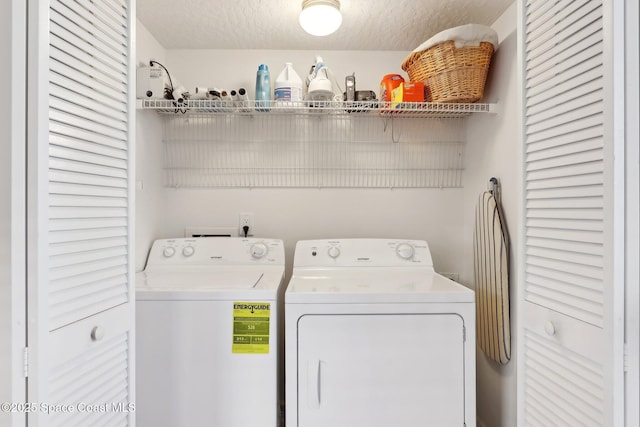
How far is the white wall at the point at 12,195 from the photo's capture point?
0.78 metres

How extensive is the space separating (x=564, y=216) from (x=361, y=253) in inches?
47.5

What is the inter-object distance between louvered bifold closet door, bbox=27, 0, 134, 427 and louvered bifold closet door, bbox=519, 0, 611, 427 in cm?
130

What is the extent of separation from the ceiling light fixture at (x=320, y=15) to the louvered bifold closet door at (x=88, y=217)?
795mm

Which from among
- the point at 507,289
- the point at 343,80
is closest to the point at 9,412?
the point at 507,289

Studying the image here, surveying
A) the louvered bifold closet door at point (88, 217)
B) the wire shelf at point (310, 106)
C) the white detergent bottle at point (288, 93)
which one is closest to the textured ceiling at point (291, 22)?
the white detergent bottle at point (288, 93)

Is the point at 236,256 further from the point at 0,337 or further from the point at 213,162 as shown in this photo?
the point at 0,337

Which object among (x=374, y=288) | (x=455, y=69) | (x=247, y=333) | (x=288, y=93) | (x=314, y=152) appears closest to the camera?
(x=247, y=333)

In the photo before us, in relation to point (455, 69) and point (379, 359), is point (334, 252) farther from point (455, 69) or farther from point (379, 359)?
point (455, 69)

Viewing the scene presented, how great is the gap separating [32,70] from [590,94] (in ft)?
4.42

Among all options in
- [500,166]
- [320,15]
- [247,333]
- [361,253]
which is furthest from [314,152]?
[247,333]

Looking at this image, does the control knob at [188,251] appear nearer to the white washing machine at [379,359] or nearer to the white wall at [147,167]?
the white wall at [147,167]

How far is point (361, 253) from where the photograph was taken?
2.06 meters

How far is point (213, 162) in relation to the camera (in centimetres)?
229

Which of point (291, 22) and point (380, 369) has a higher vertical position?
point (291, 22)
